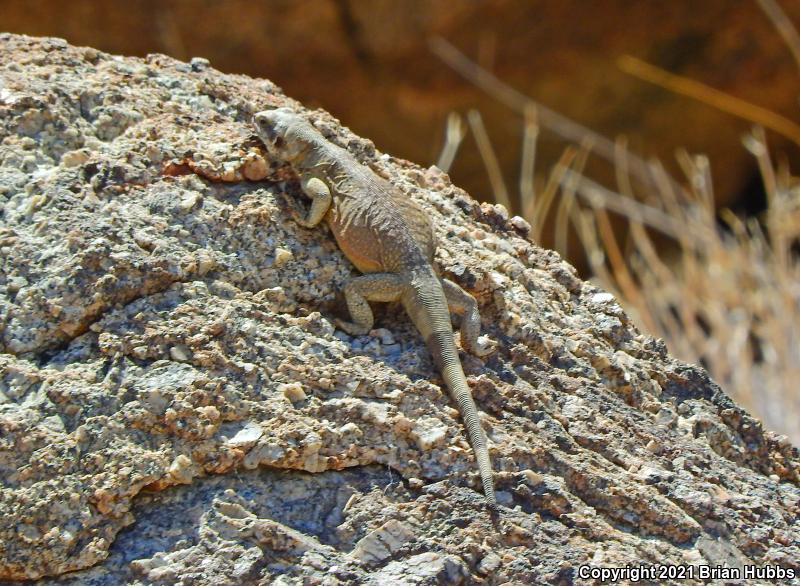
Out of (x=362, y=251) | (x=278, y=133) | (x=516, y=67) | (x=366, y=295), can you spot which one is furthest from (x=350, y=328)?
(x=516, y=67)

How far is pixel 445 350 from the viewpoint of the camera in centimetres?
247

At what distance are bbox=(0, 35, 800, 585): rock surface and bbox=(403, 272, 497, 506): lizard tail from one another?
0.03 m

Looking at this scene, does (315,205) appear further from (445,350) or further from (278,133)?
(445,350)

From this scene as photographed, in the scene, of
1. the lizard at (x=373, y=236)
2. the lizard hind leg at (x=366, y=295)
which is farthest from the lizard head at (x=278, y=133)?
the lizard hind leg at (x=366, y=295)

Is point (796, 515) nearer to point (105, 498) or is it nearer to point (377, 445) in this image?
point (377, 445)

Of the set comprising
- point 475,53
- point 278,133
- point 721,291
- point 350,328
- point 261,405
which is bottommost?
point 261,405

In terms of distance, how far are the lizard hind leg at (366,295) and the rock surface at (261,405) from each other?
45 millimetres

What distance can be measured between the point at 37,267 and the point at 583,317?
4.36 ft

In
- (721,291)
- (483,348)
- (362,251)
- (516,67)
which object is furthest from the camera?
(516,67)

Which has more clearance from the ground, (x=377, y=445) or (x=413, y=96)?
(x=413, y=96)

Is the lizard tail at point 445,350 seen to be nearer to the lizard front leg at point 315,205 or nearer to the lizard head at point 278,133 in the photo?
the lizard front leg at point 315,205

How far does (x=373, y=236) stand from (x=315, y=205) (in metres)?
0.16

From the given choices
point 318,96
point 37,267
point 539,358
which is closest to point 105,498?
point 37,267

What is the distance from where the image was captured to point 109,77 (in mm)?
2799
